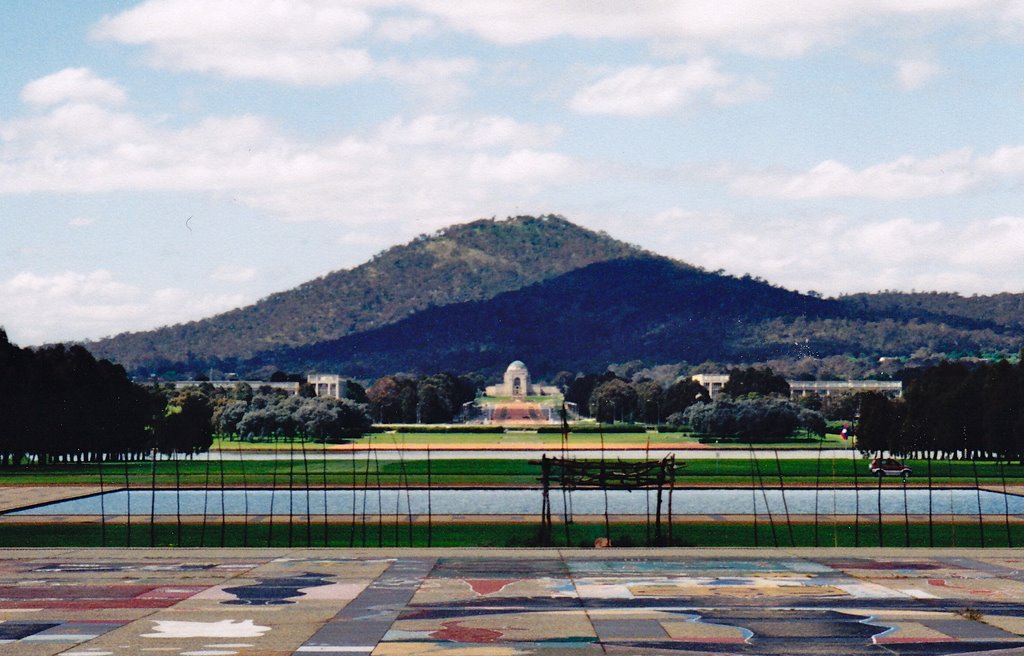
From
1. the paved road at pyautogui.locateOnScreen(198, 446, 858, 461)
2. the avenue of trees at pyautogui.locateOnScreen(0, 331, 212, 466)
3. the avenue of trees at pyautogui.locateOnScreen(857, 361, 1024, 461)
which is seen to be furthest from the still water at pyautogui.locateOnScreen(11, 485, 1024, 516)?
the paved road at pyautogui.locateOnScreen(198, 446, 858, 461)

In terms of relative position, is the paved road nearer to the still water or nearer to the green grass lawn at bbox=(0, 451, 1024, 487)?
the green grass lawn at bbox=(0, 451, 1024, 487)

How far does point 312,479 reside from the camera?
338ft

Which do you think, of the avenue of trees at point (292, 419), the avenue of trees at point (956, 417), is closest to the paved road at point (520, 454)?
the avenue of trees at point (956, 417)

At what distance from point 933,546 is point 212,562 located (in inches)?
997

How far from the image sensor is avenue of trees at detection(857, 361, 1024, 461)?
13038 centimetres

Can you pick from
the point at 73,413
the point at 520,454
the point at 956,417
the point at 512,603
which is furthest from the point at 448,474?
the point at 512,603

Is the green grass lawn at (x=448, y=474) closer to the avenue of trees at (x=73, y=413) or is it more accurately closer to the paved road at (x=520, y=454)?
the avenue of trees at (x=73, y=413)

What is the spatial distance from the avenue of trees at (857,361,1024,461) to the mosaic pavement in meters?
86.3

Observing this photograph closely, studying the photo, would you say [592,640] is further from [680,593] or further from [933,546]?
[933,546]

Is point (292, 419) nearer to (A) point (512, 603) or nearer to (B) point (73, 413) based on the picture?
(B) point (73, 413)

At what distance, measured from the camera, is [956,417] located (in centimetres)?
13475

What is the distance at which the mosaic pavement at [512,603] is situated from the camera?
2956cm

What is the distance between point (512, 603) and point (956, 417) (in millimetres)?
106608

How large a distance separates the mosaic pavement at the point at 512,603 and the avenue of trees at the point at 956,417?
283 feet
